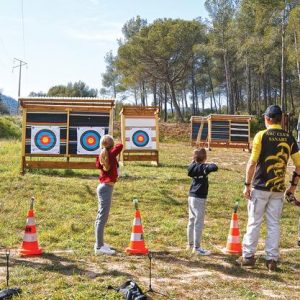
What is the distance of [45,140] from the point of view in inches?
500

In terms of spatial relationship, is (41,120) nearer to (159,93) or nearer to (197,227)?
(197,227)

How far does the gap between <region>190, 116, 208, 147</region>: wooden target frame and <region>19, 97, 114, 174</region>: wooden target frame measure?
1506 centimetres

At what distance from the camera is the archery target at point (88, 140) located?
12.7 meters

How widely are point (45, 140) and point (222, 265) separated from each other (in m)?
8.10

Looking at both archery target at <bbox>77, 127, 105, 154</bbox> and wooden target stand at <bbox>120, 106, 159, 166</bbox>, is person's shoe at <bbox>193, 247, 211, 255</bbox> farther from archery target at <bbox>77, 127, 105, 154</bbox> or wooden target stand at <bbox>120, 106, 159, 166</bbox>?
wooden target stand at <bbox>120, 106, 159, 166</bbox>

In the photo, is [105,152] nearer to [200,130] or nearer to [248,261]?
[248,261]

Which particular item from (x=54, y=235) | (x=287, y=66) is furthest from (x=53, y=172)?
(x=287, y=66)

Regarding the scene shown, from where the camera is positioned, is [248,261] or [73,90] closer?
[248,261]

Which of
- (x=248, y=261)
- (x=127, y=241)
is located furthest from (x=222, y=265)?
(x=127, y=241)

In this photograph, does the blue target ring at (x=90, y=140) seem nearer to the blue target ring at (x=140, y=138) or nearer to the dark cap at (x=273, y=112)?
the blue target ring at (x=140, y=138)

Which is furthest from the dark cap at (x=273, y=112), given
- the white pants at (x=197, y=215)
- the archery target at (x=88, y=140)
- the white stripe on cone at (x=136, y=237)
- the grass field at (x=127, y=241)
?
the archery target at (x=88, y=140)

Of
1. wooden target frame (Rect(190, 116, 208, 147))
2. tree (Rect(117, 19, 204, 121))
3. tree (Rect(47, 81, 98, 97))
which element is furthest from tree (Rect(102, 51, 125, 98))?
wooden target frame (Rect(190, 116, 208, 147))

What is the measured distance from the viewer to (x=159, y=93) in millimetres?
61250

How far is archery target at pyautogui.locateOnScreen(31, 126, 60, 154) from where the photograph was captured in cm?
1263
